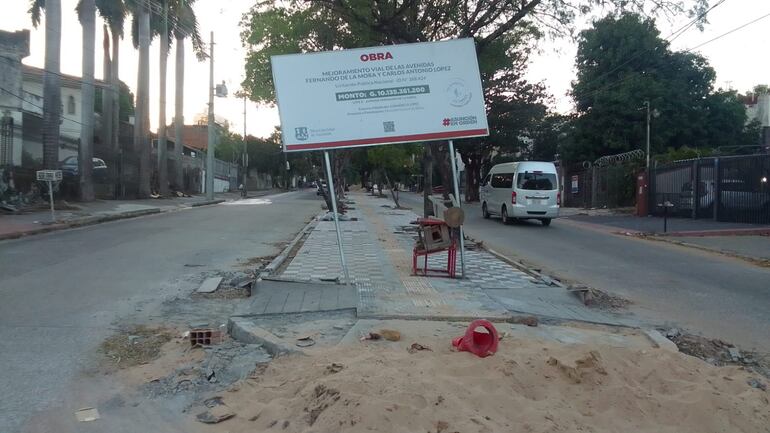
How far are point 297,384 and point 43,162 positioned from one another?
21.9 meters

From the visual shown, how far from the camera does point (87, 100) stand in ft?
86.2

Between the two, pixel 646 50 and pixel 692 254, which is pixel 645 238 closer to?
pixel 692 254

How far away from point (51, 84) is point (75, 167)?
6843 mm

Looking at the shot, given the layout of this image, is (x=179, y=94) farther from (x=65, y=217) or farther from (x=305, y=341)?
(x=305, y=341)

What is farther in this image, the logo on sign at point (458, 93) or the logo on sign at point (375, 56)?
the logo on sign at point (458, 93)

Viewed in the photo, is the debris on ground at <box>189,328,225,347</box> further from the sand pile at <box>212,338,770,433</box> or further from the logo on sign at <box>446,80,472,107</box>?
the logo on sign at <box>446,80,472,107</box>

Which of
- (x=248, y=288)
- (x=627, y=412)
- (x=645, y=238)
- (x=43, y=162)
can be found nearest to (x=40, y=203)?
(x=43, y=162)

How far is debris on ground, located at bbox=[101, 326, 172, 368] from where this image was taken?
5500 mm

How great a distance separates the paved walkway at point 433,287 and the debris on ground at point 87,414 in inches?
114

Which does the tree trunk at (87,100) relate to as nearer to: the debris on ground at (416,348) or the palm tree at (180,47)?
the palm tree at (180,47)

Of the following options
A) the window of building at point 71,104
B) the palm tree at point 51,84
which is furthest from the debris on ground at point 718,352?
the window of building at point 71,104

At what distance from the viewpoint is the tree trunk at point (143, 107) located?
105 feet

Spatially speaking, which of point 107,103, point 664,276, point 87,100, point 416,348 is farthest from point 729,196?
point 107,103

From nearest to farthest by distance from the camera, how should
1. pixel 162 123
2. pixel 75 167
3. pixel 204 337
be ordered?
1. pixel 204 337
2. pixel 75 167
3. pixel 162 123
